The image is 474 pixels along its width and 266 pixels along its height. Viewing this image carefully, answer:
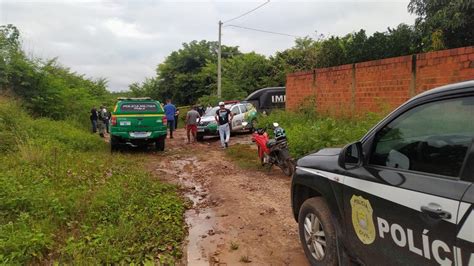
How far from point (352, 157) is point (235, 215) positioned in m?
3.24

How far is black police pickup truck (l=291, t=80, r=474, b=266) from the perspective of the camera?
209cm

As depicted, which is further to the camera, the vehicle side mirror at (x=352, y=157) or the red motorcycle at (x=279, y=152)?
the red motorcycle at (x=279, y=152)

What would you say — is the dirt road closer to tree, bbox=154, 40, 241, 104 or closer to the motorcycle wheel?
the motorcycle wheel

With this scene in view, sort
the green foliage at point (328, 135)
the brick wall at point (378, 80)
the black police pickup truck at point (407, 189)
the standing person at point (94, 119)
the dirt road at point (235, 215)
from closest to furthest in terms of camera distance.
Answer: the black police pickup truck at point (407, 189) → the dirt road at point (235, 215) → the brick wall at point (378, 80) → the green foliage at point (328, 135) → the standing person at point (94, 119)

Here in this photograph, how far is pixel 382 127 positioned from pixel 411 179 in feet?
1.85

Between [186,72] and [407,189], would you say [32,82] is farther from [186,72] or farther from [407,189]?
[186,72]

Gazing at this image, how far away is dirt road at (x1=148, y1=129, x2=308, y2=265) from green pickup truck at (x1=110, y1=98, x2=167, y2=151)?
221 centimetres

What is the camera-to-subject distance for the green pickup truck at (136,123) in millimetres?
12250

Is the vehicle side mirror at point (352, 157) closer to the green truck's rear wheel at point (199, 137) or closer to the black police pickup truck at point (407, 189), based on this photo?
the black police pickup truck at point (407, 189)

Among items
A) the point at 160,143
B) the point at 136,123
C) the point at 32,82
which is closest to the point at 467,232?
the point at 136,123

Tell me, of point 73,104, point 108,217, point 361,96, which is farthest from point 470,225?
point 73,104

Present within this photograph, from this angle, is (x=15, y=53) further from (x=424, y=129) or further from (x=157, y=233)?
(x=424, y=129)

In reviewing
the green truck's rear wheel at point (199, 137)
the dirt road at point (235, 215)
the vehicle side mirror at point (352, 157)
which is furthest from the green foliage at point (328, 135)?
the green truck's rear wheel at point (199, 137)

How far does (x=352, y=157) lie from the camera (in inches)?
120
